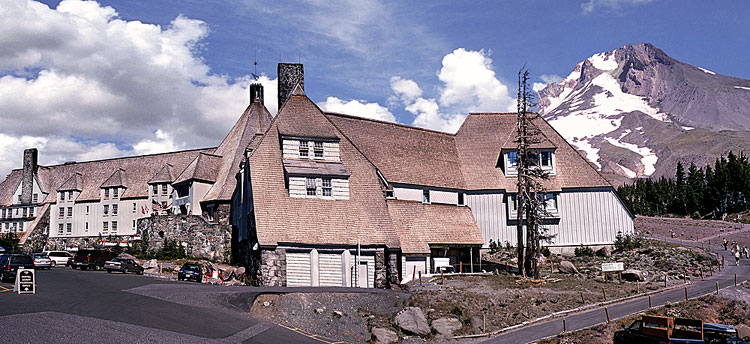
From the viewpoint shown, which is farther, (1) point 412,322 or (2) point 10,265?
(2) point 10,265

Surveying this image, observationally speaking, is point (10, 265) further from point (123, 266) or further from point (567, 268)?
point (567, 268)

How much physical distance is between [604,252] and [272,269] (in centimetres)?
3080

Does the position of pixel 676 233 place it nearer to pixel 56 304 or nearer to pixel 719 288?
pixel 719 288

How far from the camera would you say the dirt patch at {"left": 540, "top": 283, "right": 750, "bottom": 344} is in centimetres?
3173

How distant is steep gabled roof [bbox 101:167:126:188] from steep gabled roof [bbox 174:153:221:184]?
16.2m

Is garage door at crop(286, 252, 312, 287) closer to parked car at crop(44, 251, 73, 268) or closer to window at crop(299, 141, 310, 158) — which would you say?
window at crop(299, 141, 310, 158)

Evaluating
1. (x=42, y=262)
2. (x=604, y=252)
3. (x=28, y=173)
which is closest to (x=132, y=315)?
(x=42, y=262)

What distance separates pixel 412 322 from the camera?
3412 cm

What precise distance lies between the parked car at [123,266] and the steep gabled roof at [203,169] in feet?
48.3

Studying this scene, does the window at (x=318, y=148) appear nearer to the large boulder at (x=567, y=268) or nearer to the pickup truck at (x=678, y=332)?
the large boulder at (x=567, y=268)

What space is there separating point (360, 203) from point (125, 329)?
2392 cm

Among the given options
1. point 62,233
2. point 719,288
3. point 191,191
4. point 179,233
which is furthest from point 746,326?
point 62,233

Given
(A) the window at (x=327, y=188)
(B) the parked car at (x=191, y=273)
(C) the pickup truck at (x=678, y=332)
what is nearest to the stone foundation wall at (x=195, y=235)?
(B) the parked car at (x=191, y=273)

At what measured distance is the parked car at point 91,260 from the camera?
48906 mm
